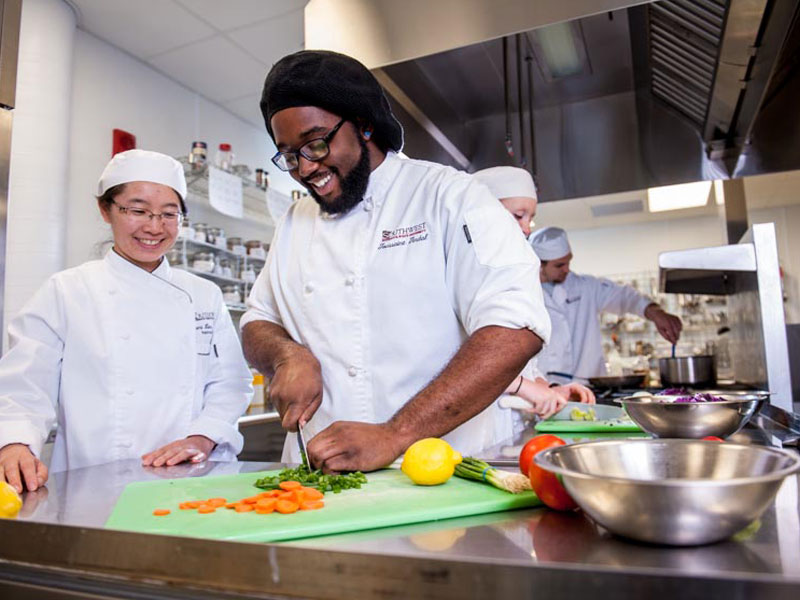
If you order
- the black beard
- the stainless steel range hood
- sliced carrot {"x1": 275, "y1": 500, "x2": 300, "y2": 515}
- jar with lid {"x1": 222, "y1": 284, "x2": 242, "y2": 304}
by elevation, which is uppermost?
the stainless steel range hood

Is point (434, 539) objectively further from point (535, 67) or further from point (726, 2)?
point (535, 67)

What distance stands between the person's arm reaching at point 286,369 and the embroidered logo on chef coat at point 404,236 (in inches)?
11.0

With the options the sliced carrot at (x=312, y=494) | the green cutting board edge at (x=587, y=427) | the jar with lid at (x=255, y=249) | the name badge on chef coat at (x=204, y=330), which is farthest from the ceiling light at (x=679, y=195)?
the sliced carrot at (x=312, y=494)

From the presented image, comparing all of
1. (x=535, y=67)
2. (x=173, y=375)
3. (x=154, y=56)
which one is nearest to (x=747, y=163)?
(x=535, y=67)

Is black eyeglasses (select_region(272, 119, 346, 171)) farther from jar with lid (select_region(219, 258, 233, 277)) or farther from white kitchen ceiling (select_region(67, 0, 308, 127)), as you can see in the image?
jar with lid (select_region(219, 258, 233, 277))

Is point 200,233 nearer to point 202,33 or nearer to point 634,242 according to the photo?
point 202,33

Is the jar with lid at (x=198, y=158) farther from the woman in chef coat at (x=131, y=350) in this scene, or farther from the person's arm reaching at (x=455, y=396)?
the person's arm reaching at (x=455, y=396)

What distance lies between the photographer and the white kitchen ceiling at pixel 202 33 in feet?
10.8

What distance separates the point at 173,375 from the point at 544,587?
150 centimetres

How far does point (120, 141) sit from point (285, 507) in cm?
351

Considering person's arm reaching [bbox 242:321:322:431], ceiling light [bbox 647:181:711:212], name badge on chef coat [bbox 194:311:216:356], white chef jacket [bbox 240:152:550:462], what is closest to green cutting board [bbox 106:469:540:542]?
person's arm reaching [bbox 242:321:322:431]

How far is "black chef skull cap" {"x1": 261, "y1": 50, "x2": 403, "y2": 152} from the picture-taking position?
49.8 inches

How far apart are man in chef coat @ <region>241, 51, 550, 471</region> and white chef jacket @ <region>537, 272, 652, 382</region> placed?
6.94ft

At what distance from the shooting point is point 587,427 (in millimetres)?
1476
